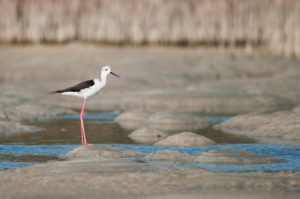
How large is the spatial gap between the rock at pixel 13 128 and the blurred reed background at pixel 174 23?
1745 cm

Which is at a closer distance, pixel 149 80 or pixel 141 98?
pixel 141 98

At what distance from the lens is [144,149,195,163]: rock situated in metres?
11.0

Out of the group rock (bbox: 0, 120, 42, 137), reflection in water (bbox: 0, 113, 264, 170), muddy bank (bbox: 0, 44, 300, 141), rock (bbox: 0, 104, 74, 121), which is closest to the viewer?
reflection in water (bbox: 0, 113, 264, 170)

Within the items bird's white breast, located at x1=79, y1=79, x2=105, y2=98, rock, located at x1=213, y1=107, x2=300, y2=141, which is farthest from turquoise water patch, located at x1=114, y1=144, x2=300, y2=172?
bird's white breast, located at x1=79, y1=79, x2=105, y2=98

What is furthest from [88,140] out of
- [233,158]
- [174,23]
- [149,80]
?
[174,23]

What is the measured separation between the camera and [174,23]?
32344 millimetres

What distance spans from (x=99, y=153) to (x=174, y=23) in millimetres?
21417

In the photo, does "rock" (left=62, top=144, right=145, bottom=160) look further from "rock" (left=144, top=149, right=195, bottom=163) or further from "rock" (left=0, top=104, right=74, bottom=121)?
"rock" (left=0, top=104, right=74, bottom=121)

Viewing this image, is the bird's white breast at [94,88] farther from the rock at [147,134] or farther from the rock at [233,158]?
the rock at [233,158]

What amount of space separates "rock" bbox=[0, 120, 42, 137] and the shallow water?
341 millimetres

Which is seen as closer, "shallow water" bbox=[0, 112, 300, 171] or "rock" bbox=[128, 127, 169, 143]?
"shallow water" bbox=[0, 112, 300, 171]

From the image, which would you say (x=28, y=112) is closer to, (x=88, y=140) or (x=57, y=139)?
(x=57, y=139)

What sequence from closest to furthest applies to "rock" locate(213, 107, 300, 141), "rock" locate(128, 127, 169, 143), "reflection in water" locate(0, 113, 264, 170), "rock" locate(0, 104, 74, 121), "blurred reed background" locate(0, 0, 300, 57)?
"reflection in water" locate(0, 113, 264, 170) → "rock" locate(213, 107, 300, 141) → "rock" locate(128, 127, 169, 143) → "rock" locate(0, 104, 74, 121) → "blurred reed background" locate(0, 0, 300, 57)

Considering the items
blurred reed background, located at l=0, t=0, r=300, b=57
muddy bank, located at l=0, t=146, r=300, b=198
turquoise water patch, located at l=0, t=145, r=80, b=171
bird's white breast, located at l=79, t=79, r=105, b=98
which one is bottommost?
turquoise water patch, located at l=0, t=145, r=80, b=171
